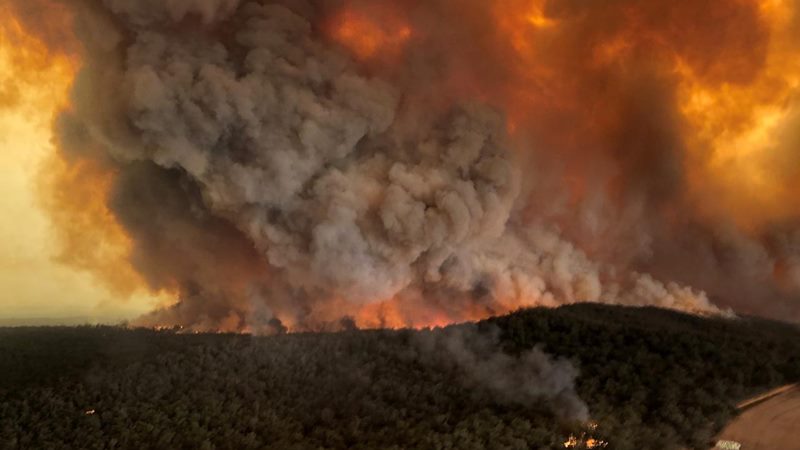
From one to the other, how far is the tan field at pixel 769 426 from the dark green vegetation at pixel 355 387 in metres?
0.52

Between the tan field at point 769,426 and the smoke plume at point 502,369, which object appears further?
the smoke plume at point 502,369

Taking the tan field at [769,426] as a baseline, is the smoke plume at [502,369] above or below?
above

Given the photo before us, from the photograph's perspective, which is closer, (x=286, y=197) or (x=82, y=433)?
(x=82, y=433)

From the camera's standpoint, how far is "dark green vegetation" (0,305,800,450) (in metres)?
17.0

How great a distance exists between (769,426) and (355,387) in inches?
456

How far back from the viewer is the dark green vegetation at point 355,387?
55.6 feet

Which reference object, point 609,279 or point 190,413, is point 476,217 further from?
point 190,413

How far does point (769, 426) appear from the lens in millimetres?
18781

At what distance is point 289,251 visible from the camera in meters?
31.5

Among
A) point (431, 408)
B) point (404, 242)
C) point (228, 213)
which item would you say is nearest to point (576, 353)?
point (431, 408)

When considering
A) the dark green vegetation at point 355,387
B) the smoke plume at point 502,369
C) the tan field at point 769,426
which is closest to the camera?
the dark green vegetation at point 355,387

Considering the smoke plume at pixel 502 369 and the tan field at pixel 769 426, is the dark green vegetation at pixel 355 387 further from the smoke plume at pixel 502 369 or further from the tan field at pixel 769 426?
the tan field at pixel 769 426

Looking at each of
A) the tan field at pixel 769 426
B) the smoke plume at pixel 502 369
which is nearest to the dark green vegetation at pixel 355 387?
the smoke plume at pixel 502 369

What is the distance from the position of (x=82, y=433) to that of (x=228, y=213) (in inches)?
661
